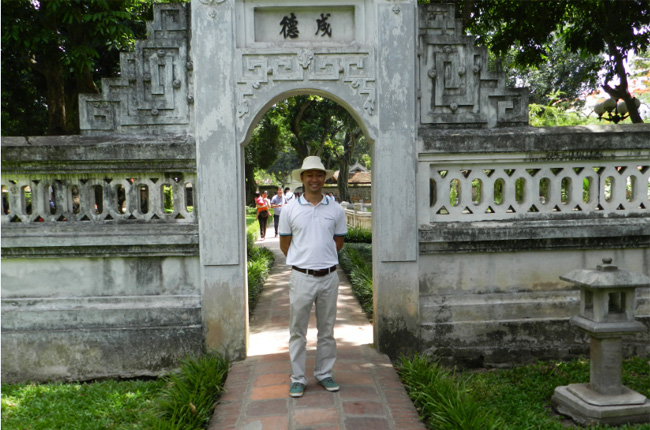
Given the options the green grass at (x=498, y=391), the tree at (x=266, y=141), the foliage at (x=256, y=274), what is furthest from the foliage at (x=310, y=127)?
the green grass at (x=498, y=391)

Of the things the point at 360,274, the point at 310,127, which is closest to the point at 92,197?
the point at 360,274

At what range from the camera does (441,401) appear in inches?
158

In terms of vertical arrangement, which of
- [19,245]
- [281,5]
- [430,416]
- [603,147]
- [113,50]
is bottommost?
[430,416]

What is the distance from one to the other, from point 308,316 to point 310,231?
71 centimetres

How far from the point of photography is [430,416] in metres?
3.96

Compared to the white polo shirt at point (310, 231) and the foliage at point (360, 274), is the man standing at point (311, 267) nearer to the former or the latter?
the white polo shirt at point (310, 231)

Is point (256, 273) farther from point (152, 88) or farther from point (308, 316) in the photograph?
point (308, 316)

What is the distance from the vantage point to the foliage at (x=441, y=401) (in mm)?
3638

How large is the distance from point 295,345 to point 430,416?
3.93 ft

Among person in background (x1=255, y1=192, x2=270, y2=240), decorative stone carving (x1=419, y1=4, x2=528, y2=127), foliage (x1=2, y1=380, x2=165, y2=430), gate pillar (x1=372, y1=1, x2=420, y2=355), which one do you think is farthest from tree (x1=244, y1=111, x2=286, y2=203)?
foliage (x1=2, y1=380, x2=165, y2=430)

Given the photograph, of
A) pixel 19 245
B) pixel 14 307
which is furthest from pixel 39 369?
pixel 19 245

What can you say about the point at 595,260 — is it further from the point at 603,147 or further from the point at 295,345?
the point at 295,345

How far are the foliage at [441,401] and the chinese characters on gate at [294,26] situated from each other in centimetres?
329

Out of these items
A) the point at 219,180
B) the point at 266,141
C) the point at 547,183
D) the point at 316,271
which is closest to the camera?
the point at 316,271
